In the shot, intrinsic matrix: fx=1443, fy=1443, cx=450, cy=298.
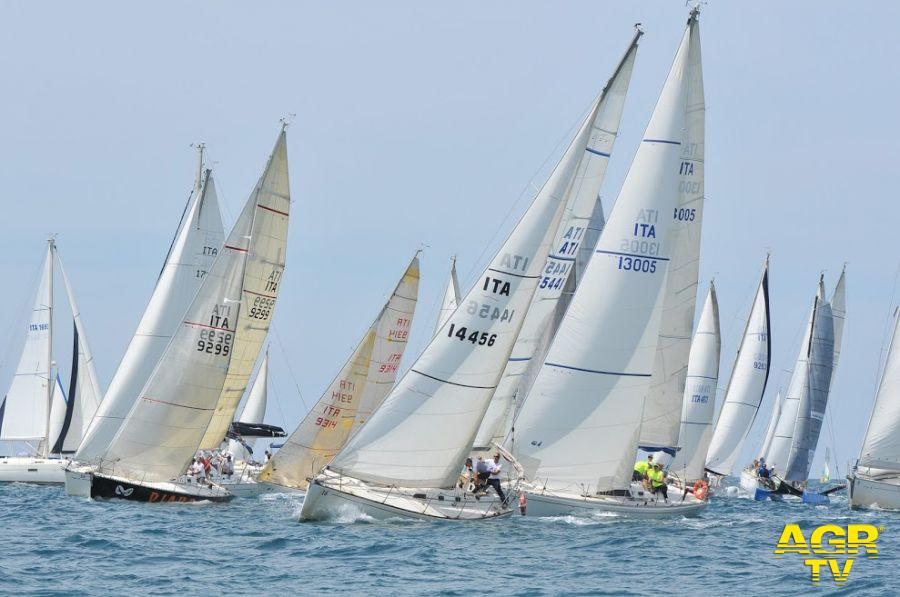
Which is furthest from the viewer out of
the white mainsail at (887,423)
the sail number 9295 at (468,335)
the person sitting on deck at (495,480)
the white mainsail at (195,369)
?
the white mainsail at (887,423)

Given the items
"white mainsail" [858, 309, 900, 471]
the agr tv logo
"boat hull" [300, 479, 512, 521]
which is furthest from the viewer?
"white mainsail" [858, 309, 900, 471]

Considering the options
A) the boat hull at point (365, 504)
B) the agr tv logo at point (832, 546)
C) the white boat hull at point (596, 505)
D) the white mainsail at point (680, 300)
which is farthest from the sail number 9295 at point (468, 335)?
the agr tv logo at point (832, 546)

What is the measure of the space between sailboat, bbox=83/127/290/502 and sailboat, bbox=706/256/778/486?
2399 cm

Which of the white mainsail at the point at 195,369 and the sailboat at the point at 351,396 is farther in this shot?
the sailboat at the point at 351,396

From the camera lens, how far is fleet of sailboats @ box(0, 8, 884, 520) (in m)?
28.7

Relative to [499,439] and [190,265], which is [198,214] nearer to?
[190,265]

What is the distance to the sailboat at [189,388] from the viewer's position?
33.6 metres

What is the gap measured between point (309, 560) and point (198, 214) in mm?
20784

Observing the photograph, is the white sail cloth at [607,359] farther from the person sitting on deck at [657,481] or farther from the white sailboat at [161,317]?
the white sailboat at [161,317]

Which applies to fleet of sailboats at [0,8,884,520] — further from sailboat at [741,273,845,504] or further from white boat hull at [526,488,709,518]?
sailboat at [741,273,845,504]

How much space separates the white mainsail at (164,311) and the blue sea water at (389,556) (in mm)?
5605

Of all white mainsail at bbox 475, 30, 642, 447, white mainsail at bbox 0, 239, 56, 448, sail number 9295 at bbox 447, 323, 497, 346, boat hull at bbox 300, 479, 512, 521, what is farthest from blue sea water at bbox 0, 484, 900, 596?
white mainsail at bbox 0, 239, 56, 448

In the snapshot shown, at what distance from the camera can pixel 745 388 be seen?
5509 centimetres

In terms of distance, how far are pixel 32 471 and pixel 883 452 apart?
26457 mm
